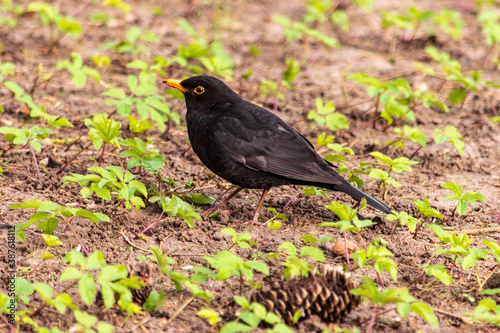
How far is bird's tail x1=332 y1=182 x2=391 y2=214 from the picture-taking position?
4895 millimetres

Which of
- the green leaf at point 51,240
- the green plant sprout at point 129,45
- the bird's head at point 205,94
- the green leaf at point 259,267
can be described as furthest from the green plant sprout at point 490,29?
the green leaf at point 51,240

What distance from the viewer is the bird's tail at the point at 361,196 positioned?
4895 mm

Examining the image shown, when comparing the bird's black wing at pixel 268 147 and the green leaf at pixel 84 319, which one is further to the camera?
the bird's black wing at pixel 268 147

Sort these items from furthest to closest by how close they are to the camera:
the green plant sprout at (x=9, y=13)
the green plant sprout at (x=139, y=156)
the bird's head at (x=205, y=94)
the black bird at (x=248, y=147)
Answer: the green plant sprout at (x=9, y=13)
the bird's head at (x=205, y=94)
the black bird at (x=248, y=147)
the green plant sprout at (x=139, y=156)

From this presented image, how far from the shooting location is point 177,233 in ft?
Answer: 15.1

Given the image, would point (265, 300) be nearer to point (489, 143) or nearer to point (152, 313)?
point (152, 313)

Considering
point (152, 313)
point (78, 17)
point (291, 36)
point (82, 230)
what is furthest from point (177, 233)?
point (78, 17)

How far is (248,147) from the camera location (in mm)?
5102

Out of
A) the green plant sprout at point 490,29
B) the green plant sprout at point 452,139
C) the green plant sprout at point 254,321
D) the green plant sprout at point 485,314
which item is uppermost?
the green plant sprout at point 490,29

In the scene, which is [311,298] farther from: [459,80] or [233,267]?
[459,80]

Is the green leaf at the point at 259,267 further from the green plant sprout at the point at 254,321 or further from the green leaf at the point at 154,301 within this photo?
the green leaf at the point at 154,301

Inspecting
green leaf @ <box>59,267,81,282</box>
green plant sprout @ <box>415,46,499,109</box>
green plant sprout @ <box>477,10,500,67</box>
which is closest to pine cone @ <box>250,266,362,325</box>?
green leaf @ <box>59,267,81,282</box>

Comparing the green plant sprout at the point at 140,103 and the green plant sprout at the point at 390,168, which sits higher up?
the green plant sprout at the point at 140,103

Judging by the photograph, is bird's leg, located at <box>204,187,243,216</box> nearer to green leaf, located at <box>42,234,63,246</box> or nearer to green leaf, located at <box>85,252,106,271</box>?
green leaf, located at <box>42,234,63,246</box>
